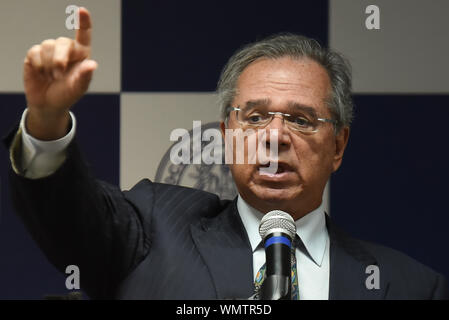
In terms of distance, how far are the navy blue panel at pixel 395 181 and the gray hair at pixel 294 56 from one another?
0.54 m

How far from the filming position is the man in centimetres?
132

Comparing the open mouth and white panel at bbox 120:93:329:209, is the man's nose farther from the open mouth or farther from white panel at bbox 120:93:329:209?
white panel at bbox 120:93:329:209

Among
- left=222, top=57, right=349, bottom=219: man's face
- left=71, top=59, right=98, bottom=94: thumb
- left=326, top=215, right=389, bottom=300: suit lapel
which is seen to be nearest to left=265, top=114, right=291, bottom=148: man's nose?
left=222, top=57, right=349, bottom=219: man's face

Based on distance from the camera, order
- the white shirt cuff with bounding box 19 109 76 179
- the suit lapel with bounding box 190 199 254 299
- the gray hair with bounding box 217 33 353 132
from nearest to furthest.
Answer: the white shirt cuff with bounding box 19 109 76 179
the suit lapel with bounding box 190 199 254 299
the gray hair with bounding box 217 33 353 132

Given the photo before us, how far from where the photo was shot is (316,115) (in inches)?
66.6

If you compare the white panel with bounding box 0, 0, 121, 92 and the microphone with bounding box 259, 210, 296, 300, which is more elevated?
the white panel with bounding box 0, 0, 121, 92

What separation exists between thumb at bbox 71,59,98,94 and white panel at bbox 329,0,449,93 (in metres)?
1.37

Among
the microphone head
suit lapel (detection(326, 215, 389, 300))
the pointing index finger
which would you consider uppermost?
the pointing index finger

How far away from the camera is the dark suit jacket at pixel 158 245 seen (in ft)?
4.29

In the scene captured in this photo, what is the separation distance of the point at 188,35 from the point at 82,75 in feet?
4.02

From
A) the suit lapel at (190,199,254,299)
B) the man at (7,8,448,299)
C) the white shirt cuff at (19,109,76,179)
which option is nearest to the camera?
the white shirt cuff at (19,109,76,179)

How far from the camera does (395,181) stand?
2.32 metres

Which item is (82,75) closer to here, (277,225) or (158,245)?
(277,225)
